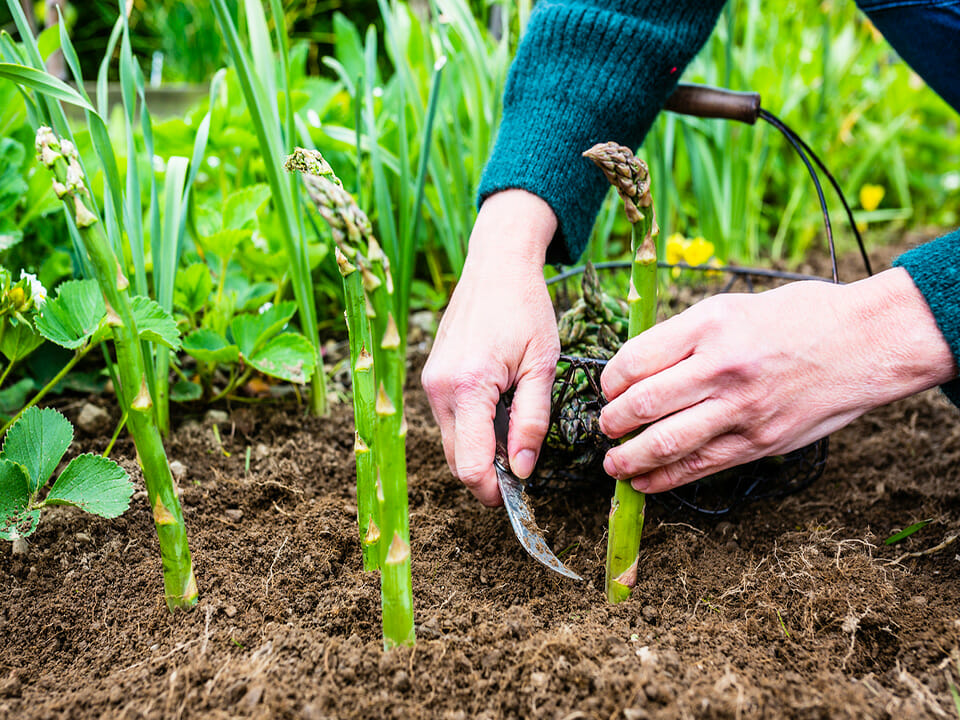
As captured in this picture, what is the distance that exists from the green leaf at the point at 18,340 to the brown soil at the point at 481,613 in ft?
0.71

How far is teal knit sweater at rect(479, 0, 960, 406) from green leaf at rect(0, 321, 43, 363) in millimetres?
634

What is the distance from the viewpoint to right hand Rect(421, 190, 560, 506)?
76 centimetres

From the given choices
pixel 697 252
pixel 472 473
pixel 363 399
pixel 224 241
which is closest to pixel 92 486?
pixel 363 399

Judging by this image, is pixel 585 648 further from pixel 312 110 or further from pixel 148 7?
pixel 148 7

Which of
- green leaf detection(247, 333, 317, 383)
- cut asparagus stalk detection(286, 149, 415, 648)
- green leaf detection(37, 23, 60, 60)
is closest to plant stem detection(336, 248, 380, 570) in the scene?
cut asparagus stalk detection(286, 149, 415, 648)

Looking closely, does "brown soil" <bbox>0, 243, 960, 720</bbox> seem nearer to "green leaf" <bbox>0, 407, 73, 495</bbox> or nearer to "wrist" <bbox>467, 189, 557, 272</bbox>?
"green leaf" <bbox>0, 407, 73, 495</bbox>

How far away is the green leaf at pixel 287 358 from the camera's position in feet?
3.66

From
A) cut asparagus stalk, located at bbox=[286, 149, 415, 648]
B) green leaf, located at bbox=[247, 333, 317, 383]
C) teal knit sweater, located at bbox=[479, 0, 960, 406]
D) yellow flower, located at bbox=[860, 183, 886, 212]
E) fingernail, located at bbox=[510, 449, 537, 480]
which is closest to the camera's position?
cut asparagus stalk, located at bbox=[286, 149, 415, 648]

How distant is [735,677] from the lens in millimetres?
634

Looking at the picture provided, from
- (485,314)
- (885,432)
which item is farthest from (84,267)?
(885,432)

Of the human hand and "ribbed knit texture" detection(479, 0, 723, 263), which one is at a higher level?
"ribbed knit texture" detection(479, 0, 723, 263)

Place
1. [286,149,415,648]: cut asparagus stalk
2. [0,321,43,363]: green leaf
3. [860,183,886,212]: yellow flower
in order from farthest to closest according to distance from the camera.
Answer: [860,183,886,212]: yellow flower
[0,321,43,363]: green leaf
[286,149,415,648]: cut asparagus stalk

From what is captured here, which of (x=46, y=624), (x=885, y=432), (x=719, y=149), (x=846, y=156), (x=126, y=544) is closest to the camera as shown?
(x=46, y=624)

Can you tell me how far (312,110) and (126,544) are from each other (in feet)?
3.54
